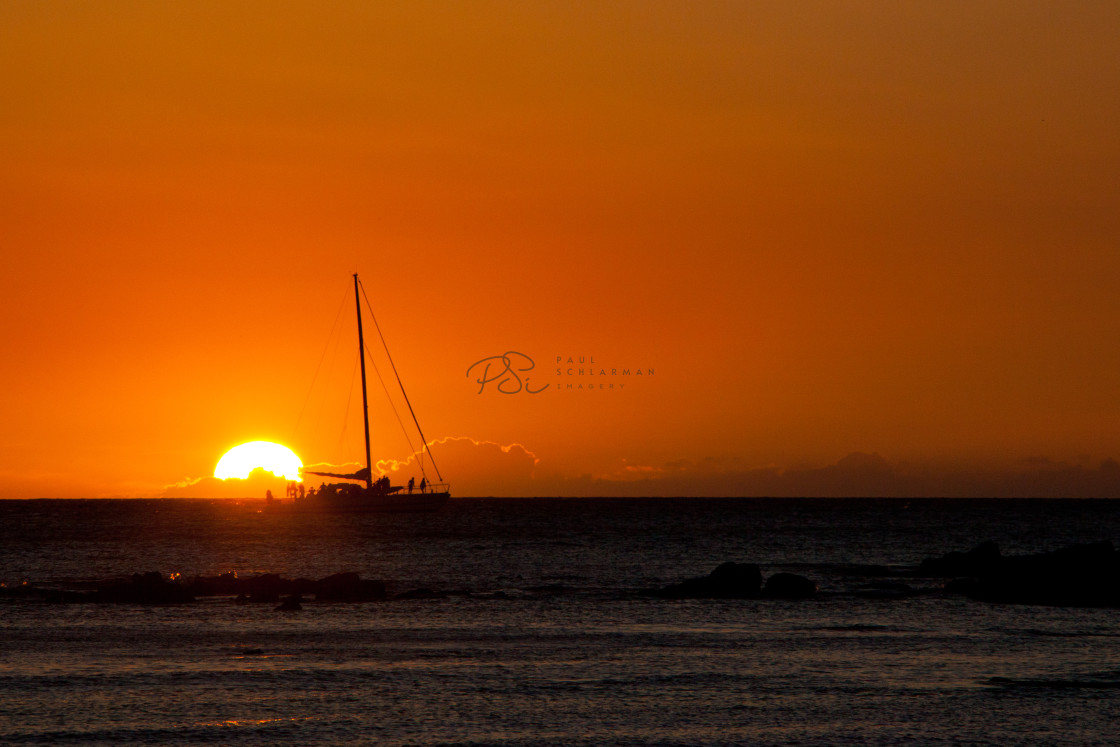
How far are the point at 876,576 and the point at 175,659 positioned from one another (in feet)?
139

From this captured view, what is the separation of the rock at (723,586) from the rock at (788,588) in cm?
67

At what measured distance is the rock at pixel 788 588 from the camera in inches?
1944

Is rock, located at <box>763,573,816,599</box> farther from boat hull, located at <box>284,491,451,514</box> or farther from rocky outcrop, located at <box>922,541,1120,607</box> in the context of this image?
boat hull, located at <box>284,491,451,514</box>

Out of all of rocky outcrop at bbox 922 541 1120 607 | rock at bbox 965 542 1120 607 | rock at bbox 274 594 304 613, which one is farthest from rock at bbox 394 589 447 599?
rock at bbox 965 542 1120 607

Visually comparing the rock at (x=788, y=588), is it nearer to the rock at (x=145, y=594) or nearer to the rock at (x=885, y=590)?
the rock at (x=885, y=590)

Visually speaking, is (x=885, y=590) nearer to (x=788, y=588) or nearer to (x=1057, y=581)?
(x=788, y=588)

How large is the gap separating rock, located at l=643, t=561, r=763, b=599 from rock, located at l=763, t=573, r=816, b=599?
2.20 feet

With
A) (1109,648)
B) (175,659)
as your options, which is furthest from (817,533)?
(175,659)

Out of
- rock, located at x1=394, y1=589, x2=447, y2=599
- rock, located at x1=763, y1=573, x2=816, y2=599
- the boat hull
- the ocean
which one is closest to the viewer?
the ocean

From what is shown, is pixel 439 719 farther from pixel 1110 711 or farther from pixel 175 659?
pixel 1110 711

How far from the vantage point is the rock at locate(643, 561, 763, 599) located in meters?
49.0

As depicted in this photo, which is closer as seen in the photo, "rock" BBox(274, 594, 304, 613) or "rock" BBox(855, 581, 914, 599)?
"rock" BBox(274, 594, 304, 613)

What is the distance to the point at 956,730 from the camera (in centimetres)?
2283

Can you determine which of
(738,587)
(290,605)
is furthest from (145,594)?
(738,587)
